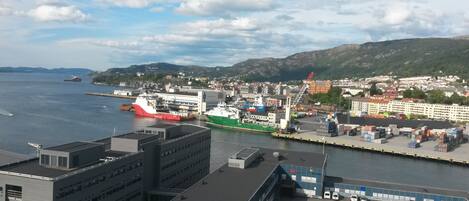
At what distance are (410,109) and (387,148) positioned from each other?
16.6 m

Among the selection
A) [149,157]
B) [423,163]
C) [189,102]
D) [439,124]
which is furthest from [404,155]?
[189,102]

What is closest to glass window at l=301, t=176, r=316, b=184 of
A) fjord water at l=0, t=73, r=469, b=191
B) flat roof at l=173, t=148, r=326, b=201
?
flat roof at l=173, t=148, r=326, b=201

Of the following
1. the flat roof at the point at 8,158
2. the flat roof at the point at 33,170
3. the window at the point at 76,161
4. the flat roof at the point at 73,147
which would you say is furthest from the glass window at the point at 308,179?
the flat roof at the point at 8,158

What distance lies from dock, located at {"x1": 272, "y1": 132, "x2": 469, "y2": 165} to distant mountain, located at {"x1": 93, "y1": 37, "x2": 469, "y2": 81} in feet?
150

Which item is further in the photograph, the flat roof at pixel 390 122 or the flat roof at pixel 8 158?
the flat roof at pixel 390 122

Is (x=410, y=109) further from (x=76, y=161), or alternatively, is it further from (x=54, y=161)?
(x=54, y=161)

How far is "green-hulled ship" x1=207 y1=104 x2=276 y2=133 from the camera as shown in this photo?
2522 centimetres

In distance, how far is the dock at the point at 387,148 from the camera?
714 inches

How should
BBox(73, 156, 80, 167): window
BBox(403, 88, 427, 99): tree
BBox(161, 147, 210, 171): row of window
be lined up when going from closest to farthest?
1. BBox(73, 156, 80, 167): window
2. BBox(161, 147, 210, 171): row of window
3. BBox(403, 88, 427, 99): tree

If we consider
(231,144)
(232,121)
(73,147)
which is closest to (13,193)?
(73,147)

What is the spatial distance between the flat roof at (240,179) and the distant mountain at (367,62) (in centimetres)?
5783

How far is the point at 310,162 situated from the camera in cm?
952

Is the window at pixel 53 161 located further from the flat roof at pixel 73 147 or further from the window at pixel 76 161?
the window at pixel 76 161

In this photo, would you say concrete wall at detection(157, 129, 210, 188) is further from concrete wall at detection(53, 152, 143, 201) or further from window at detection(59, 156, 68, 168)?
window at detection(59, 156, 68, 168)
